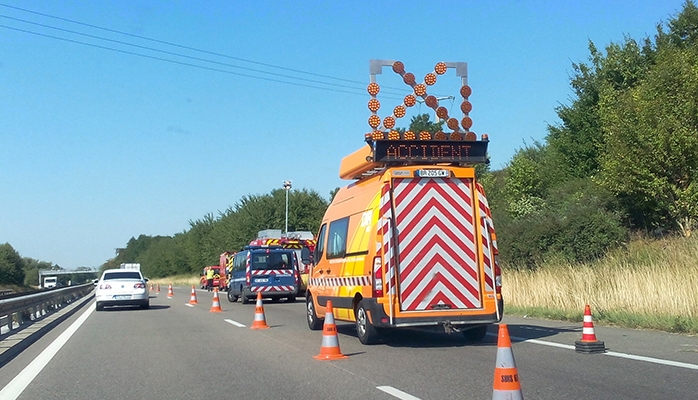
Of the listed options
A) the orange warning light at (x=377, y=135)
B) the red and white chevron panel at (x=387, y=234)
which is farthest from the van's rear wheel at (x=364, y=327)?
the orange warning light at (x=377, y=135)

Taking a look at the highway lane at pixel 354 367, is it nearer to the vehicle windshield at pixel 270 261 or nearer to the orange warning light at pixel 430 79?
the orange warning light at pixel 430 79

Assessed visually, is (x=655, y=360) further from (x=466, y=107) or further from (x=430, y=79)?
(x=430, y=79)

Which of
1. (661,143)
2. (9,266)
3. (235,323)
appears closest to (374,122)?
(235,323)

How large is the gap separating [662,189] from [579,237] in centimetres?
337

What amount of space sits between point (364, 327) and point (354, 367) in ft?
7.75

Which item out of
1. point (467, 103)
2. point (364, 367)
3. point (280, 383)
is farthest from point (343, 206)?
point (280, 383)

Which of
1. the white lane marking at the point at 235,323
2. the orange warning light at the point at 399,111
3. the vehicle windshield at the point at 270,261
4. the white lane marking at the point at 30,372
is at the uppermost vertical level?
the orange warning light at the point at 399,111

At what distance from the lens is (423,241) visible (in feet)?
39.8

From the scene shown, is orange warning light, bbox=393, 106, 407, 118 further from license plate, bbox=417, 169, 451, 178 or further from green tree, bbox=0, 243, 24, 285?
green tree, bbox=0, 243, 24, 285

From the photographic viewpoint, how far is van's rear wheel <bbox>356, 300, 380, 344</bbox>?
12109 millimetres

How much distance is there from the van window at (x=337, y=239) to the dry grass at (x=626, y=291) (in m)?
5.49

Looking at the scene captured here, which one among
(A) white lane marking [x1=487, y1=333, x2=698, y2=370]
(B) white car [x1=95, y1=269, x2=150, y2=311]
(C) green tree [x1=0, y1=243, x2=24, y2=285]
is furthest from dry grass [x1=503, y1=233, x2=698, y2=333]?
(C) green tree [x1=0, y1=243, x2=24, y2=285]

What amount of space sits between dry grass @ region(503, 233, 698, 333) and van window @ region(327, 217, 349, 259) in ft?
18.0

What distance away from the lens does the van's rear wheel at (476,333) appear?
12.6 metres
